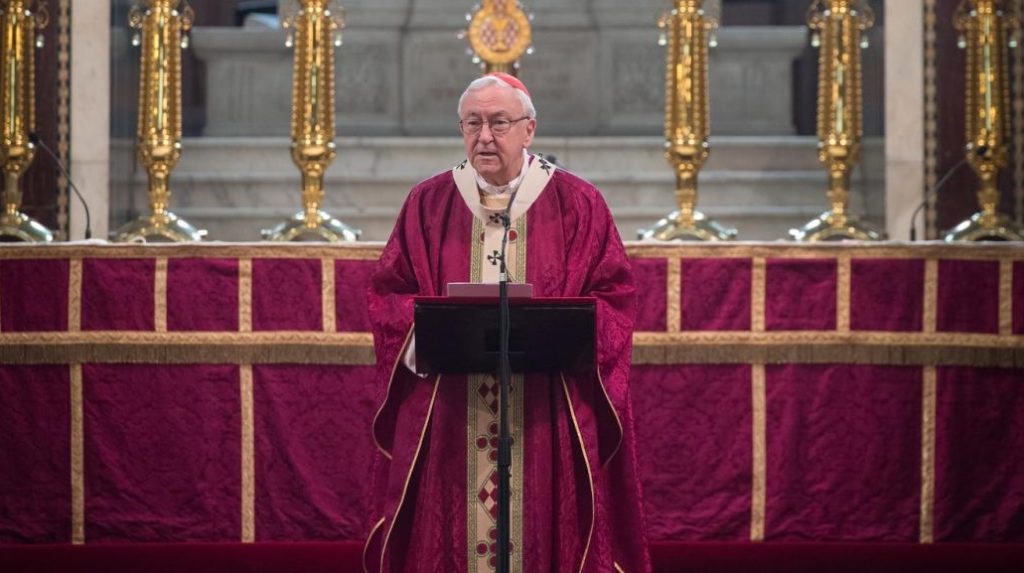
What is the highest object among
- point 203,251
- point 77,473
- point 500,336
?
point 203,251

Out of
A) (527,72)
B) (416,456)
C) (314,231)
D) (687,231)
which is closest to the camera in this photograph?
(416,456)

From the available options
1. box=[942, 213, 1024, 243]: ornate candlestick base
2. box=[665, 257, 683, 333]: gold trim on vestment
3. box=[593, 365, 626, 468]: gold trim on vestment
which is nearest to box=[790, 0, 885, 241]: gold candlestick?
box=[942, 213, 1024, 243]: ornate candlestick base

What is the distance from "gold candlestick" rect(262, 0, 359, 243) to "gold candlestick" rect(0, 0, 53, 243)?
1.11 metres

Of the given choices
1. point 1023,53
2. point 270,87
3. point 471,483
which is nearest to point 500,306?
point 471,483

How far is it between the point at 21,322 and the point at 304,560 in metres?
1.44

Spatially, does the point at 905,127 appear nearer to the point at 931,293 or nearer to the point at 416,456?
the point at 931,293

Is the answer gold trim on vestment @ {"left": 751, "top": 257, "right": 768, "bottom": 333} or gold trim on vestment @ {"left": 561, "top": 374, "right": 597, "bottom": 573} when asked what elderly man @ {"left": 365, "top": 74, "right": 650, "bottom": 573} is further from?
gold trim on vestment @ {"left": 751, "top": 257, "right": 768, "bottom": 333}

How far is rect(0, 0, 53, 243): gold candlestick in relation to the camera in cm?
739

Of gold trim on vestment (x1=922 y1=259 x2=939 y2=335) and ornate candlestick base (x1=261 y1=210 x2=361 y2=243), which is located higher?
ornate candlestick base (x1=261 y1=210 x2=361 y2=243)

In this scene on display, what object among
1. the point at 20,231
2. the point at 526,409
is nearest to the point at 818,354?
the point at 526,409

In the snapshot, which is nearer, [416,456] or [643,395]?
[416,456]

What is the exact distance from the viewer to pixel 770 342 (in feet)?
21.4

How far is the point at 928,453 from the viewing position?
6.46m

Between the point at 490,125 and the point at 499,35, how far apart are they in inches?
120
